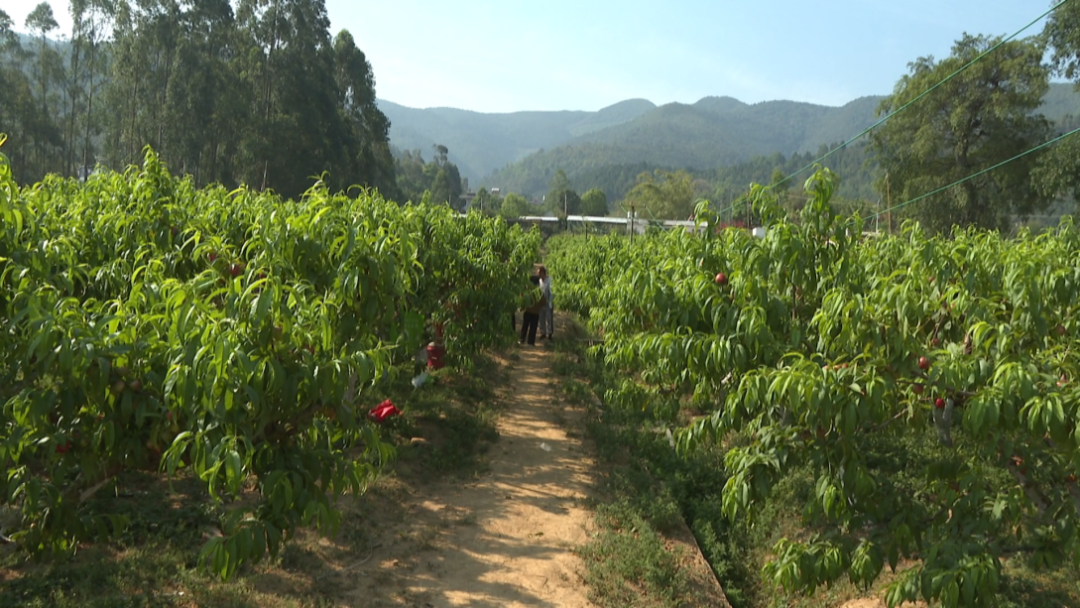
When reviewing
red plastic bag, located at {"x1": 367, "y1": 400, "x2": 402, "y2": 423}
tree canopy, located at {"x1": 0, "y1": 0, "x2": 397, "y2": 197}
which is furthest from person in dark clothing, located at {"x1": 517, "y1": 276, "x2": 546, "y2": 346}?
tree canopy, located at {"x1": 0, "y1": 0, "x2": 397, "y2": 197}

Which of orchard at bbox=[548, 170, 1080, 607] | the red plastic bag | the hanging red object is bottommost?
the red plastic bag

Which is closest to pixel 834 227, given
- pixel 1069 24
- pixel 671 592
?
pixel 671 592

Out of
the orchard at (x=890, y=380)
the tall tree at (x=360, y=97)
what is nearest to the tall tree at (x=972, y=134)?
the orchard at (x=890, y=380)

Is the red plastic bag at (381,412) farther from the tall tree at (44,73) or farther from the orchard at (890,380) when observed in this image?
the tall tree at (44,73)

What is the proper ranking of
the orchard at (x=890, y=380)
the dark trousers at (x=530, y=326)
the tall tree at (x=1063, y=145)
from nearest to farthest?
the orchard at (x=890, y=380), the dark trousers at (x=530, y=326), the tall tree at (x=1063, y=145)

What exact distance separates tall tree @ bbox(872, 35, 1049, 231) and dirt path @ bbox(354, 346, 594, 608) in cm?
2562

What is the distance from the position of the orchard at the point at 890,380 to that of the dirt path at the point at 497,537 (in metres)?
1.73

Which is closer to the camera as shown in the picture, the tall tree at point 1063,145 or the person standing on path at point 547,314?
the person standing on path at point 547,314

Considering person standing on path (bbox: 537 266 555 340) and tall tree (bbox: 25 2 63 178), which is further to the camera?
tall tree (bbox: 25 2 63 178)

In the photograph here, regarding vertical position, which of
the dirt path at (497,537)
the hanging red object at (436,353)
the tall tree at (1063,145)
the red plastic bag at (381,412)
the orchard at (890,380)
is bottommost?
the dirt path at (497,537)

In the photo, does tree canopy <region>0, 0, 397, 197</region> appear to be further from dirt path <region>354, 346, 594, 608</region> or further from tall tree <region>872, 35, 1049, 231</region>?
dirt path <region>354, 346, 594, 608</region>

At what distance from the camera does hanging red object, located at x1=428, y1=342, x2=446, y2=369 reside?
10.5m

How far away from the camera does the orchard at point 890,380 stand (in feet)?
11.4

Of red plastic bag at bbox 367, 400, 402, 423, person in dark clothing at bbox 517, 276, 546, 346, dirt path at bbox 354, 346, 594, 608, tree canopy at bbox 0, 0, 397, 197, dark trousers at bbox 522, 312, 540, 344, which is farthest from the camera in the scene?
tree canopy at bbox 0, 0, 397, 197
